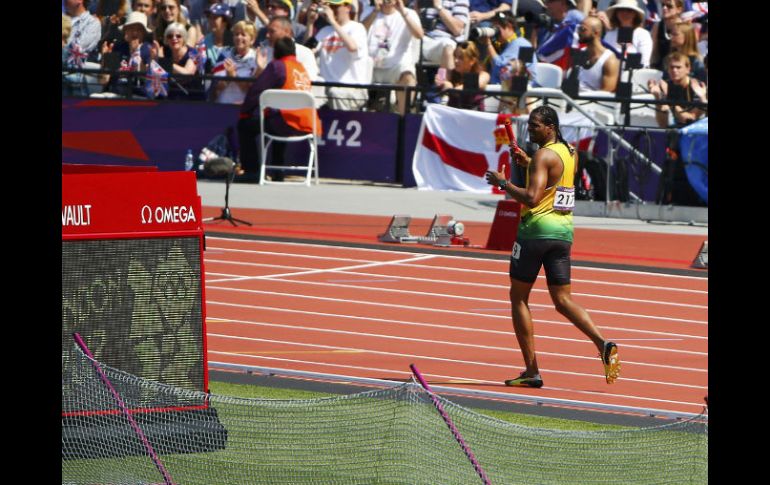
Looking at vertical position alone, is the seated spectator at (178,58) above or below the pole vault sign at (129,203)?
below

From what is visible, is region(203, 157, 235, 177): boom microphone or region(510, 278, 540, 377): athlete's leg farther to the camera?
region(203, 157, 235, 177): boom microphone

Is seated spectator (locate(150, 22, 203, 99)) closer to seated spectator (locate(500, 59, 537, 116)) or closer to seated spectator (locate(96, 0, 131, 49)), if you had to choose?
seated spectator (locate(96, 0, 131, 49))

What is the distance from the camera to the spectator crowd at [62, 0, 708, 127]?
22141 millimetres

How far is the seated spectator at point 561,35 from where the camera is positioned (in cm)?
2369

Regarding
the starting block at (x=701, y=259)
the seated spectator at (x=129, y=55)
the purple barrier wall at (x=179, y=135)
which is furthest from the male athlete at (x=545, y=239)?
the seated spectator at (x=129, y=55)

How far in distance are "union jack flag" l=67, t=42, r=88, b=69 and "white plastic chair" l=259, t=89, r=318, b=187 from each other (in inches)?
162

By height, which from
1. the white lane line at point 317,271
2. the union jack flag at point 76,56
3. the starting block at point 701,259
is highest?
the union jack flag at point 76,56

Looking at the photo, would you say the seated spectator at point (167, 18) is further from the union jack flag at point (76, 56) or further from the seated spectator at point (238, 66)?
the union jack flag at point (76, 56)

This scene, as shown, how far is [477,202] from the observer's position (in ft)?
72.2

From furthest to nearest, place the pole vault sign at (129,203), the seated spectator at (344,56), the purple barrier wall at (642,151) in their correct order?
the seated spectator at (344,56), the purple barrier wall at (642,151), the pole vault sign at (129,203)

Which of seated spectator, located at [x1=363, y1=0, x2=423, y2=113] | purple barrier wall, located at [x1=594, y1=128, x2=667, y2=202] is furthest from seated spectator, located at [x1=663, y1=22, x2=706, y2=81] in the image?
seated spectator, located at [x1=363, y1=0, x2=423, y2=113]

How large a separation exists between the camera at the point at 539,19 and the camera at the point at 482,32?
3.36 feet
